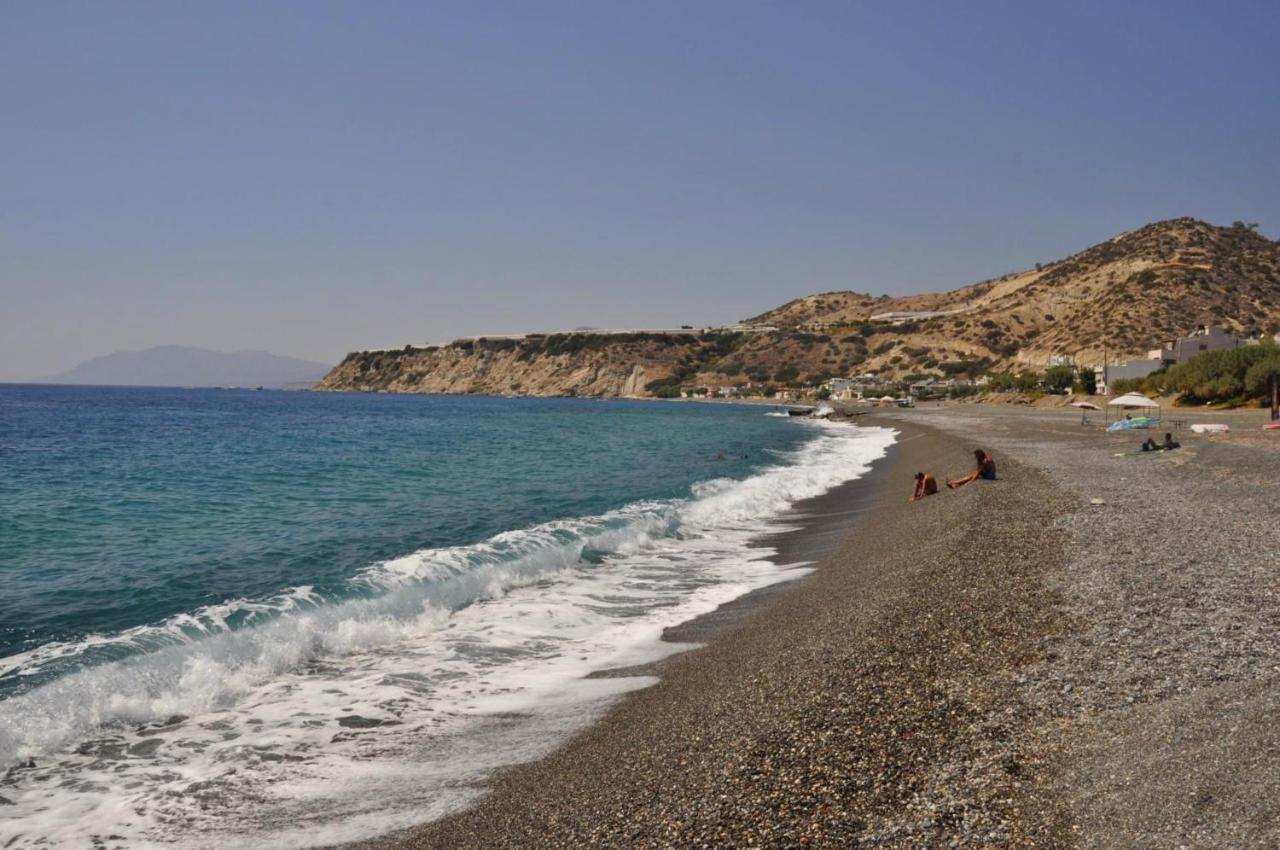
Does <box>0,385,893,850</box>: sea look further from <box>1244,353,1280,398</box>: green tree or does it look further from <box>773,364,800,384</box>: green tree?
<box>773,364,800,384</box>: green tree

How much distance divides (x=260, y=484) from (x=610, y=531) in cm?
1458

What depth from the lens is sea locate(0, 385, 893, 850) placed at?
270 inches

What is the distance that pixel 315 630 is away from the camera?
11281mm

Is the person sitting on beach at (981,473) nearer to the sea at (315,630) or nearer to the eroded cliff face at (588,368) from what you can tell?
the sea at (315,630)

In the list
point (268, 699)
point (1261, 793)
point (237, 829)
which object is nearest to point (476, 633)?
point (268, 699)

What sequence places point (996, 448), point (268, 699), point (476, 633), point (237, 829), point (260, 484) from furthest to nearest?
point (996, 448), point (260, 484), point (476, 633), point (268, 699), point (237, 829)

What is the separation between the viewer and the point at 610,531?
18938 mm

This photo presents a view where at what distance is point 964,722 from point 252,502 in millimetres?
21805

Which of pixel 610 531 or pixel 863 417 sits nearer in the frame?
pixel 610 531

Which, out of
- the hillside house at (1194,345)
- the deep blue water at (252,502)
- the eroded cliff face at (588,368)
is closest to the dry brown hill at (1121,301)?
the hillside house at (1194,345)

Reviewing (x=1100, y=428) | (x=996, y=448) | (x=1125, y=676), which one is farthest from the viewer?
(x=1100, y=428)

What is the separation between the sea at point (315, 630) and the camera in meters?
6.86

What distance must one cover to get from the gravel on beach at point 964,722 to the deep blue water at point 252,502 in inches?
310

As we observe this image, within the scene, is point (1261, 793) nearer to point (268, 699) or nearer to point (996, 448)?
point (268, 699)
